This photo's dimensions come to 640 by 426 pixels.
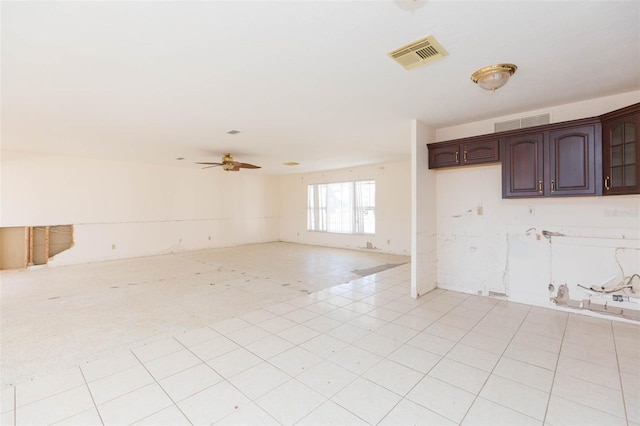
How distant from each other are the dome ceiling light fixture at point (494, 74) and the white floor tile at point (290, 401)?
9.69ft

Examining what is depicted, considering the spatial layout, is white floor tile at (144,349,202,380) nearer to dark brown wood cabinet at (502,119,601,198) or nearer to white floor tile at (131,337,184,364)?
white floor tile at (131,337,184,364)

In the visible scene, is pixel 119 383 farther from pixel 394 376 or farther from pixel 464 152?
pixel 464 152

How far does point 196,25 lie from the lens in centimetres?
188

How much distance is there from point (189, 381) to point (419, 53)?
3.09 metres

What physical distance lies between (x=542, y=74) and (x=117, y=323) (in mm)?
5059

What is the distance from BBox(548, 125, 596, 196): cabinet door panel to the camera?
308 centimetres

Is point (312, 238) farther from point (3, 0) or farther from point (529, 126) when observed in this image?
point (3, 0)

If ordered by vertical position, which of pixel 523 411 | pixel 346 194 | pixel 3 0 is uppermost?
pixel 3 0

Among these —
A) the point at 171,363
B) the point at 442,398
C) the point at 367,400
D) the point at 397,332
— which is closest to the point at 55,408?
the point at 171,363

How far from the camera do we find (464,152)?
3986 millimetres

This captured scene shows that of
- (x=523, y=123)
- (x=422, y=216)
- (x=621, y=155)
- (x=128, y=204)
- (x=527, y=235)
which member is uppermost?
(x=523, y=123)

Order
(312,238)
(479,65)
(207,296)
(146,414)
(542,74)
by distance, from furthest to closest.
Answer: (312,238)
(207,296)
(542,74)
(479,65)
(146,414)

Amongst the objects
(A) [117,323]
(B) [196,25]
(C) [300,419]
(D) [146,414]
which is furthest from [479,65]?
(A) [117,323]

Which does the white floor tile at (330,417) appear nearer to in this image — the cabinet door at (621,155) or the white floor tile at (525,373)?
the white floor tile at (525,373)
